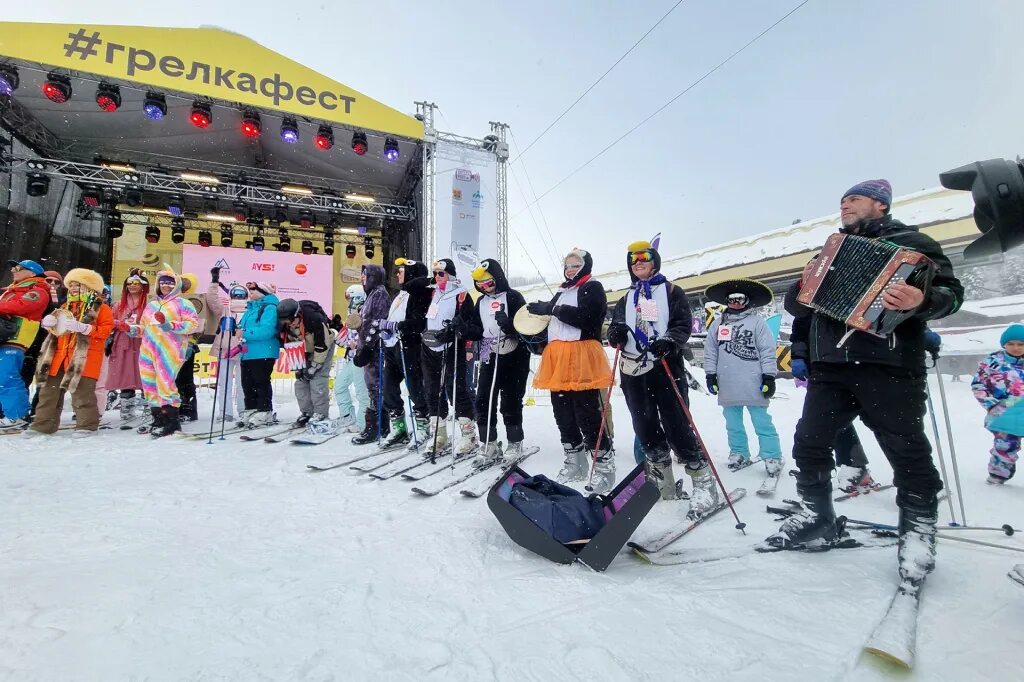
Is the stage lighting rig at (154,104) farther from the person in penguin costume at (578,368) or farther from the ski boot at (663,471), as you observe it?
the ski boot at (663,471)

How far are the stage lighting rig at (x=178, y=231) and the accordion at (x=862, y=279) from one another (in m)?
14.4

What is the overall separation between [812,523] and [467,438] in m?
2.75

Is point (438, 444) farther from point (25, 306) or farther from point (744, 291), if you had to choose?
point (25, 306)

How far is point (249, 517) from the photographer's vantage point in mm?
2580

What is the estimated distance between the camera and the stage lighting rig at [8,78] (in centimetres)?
682

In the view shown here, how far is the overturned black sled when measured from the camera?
191 cm

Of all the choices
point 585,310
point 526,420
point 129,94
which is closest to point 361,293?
point 526,420

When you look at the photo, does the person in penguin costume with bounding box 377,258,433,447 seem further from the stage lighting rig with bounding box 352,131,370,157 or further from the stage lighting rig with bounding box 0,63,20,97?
the stage lighting rig with bounding box 0,63,20,97

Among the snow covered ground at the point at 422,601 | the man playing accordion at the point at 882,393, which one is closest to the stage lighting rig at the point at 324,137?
the snow covered ground at the point at 422,601

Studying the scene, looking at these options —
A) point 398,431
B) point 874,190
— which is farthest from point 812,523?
point 398,431

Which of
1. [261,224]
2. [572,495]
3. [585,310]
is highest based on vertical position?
[261,224]

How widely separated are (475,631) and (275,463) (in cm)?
317

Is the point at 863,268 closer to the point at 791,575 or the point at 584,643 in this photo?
the point at 791,575

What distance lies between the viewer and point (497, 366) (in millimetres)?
3980
